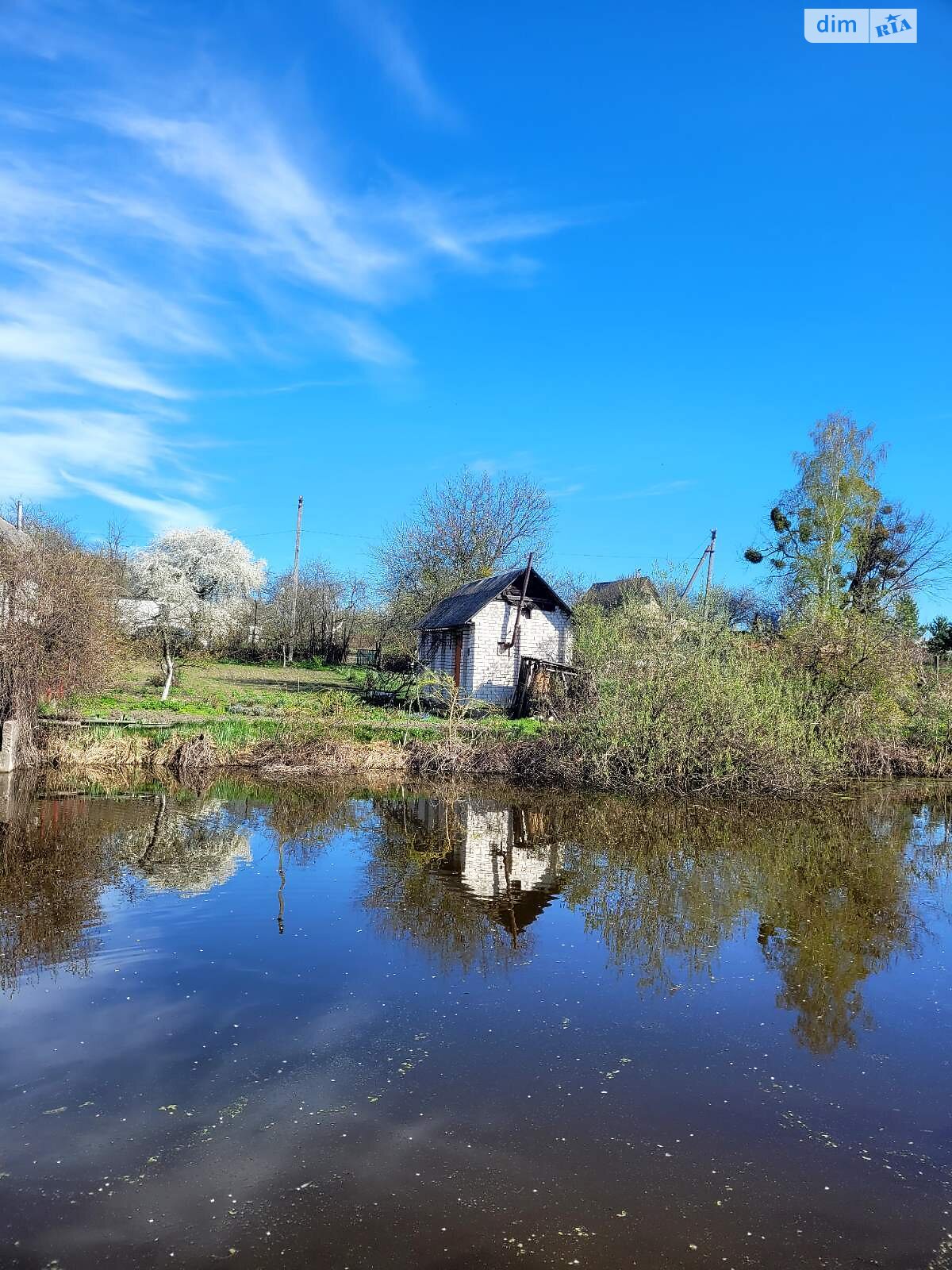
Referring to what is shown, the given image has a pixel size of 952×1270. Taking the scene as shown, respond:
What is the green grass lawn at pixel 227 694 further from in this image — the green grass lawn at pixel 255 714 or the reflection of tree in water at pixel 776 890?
the reflection of tree in water at pixel 776 890

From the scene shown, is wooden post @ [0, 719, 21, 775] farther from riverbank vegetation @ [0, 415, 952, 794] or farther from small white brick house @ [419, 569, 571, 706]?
small white brick house @ [419, 569, 571, 706]

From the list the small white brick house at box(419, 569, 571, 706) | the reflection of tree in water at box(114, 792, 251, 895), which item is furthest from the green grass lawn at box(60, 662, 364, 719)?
the reflection of tree in water at box(114, 792, 251, 895)

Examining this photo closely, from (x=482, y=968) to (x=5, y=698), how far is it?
12860 mm

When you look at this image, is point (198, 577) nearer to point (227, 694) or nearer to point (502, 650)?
point (227, 694)

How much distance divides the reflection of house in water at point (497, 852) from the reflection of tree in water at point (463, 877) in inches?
0.5

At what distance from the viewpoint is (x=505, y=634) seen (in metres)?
26.6

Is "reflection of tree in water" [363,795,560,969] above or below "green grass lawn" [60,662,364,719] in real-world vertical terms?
below

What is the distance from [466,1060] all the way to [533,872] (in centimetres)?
508

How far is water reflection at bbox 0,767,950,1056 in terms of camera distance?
24.7 ft

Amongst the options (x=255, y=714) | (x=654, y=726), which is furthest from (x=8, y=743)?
(x=654, y=726)

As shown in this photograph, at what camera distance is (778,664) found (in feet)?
63.0

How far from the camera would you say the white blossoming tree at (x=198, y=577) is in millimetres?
40469

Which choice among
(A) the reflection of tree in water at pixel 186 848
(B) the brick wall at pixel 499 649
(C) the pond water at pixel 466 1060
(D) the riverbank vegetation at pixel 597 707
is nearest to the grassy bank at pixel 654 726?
(D) the riverbank vegetation at pixel 597 707

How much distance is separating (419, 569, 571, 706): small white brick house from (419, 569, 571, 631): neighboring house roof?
2 cm
